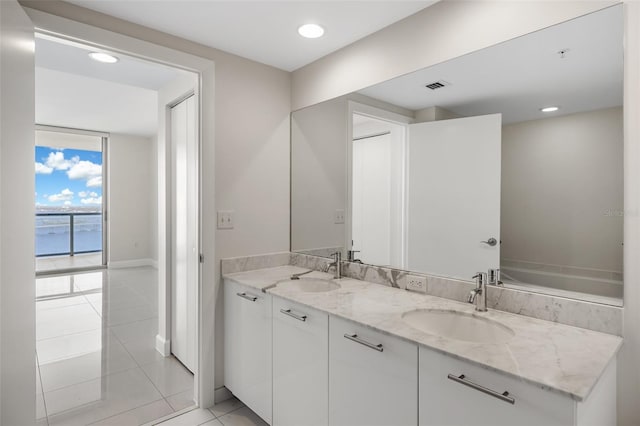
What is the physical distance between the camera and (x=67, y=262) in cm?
679

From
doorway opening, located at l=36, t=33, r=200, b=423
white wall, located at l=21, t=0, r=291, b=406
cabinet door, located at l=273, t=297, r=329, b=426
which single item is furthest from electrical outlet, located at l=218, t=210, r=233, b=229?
cabinet door, located at l=273, t=297, r=329, b=426

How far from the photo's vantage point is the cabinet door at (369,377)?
1264 millimetres

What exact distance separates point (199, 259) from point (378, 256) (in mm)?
1198

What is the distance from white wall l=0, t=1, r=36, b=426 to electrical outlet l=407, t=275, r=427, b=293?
1.84 meters

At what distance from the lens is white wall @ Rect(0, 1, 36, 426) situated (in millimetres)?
1299

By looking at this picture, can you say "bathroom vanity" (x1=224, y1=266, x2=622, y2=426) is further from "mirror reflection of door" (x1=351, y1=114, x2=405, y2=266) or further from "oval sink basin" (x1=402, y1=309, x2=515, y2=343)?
"mirror reflection of door" (x1=351, y1=114, x2=405, y2=266)

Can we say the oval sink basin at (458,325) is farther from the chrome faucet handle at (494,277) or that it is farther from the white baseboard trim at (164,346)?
the white baseboard trim at (164,346)

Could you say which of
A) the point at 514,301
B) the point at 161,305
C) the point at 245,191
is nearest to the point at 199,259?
the point at 245,191

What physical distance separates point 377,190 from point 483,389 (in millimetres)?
1381

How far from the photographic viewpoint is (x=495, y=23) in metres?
1.55

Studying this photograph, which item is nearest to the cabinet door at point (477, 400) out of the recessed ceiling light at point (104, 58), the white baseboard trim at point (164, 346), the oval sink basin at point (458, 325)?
the oval sink basin at point (458, 325)

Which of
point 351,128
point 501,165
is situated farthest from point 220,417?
point 501,165

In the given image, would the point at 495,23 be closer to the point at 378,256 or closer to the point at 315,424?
the point at 378,256

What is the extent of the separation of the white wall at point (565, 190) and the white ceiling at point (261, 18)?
921mm
